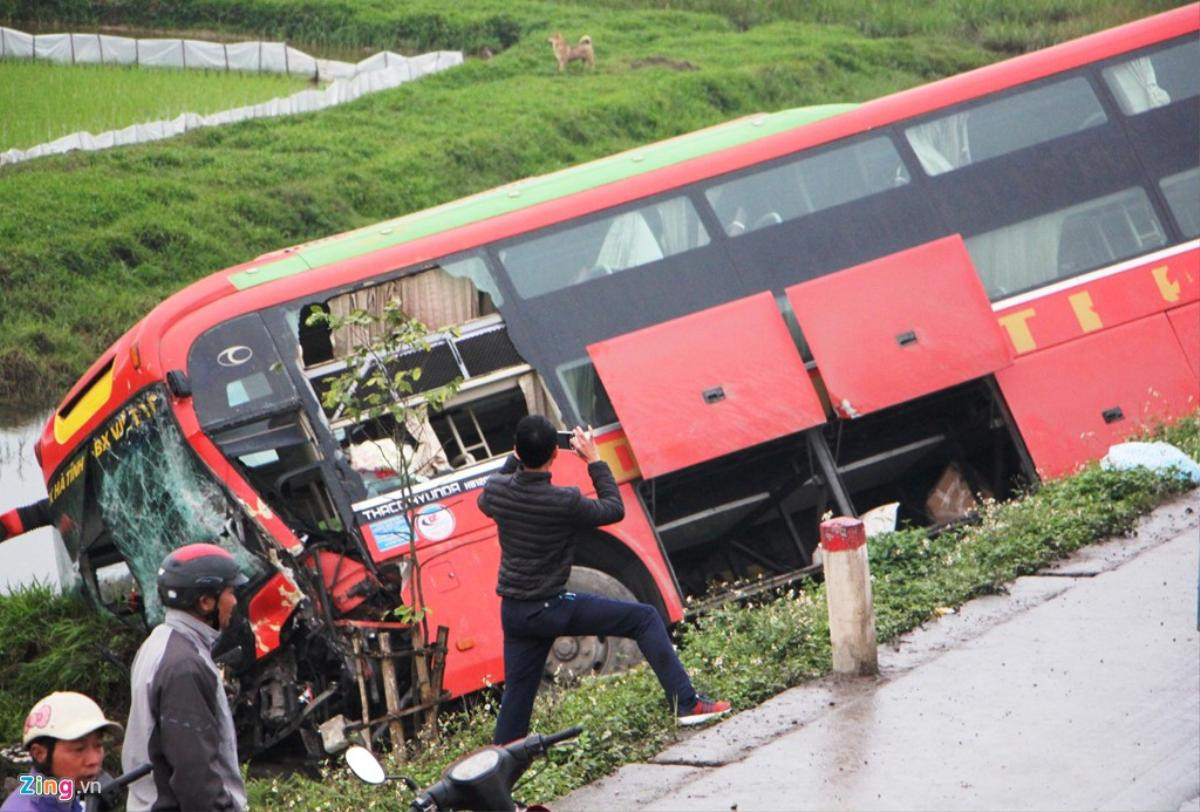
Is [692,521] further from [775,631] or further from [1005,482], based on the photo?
[775,631]

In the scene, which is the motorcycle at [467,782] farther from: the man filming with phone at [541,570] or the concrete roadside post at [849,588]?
the concrete roadside post at [849,588]

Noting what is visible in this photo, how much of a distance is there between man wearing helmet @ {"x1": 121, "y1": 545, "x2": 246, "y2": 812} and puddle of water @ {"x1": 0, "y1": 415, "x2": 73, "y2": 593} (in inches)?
298

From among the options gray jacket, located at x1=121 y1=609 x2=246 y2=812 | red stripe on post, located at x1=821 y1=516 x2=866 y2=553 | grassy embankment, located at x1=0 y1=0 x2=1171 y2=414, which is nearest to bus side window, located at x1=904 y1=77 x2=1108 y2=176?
red stripe on post, located at x1=821 y1=516 x2=866 y2=553

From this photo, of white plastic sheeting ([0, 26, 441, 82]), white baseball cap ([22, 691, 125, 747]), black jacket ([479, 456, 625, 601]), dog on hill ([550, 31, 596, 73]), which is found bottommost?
black jacket ([479, 456, 625, 601])

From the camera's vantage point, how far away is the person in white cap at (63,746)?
5355mm

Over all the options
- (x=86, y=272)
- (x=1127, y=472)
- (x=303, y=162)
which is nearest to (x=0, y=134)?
(x=86, y=272)

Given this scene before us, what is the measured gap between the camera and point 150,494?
446 inches

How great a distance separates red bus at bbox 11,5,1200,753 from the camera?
11.0 meters

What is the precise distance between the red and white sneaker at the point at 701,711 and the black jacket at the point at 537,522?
89 centimetres

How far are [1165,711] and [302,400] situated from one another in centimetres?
562

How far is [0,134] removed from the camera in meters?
23.5

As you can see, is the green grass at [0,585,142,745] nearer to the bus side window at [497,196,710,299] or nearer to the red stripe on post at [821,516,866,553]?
the bus side window at [497,196,710,299]

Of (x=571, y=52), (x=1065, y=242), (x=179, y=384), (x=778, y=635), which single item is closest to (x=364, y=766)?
(x=778, y=635)

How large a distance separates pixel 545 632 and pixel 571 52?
88.5ft
